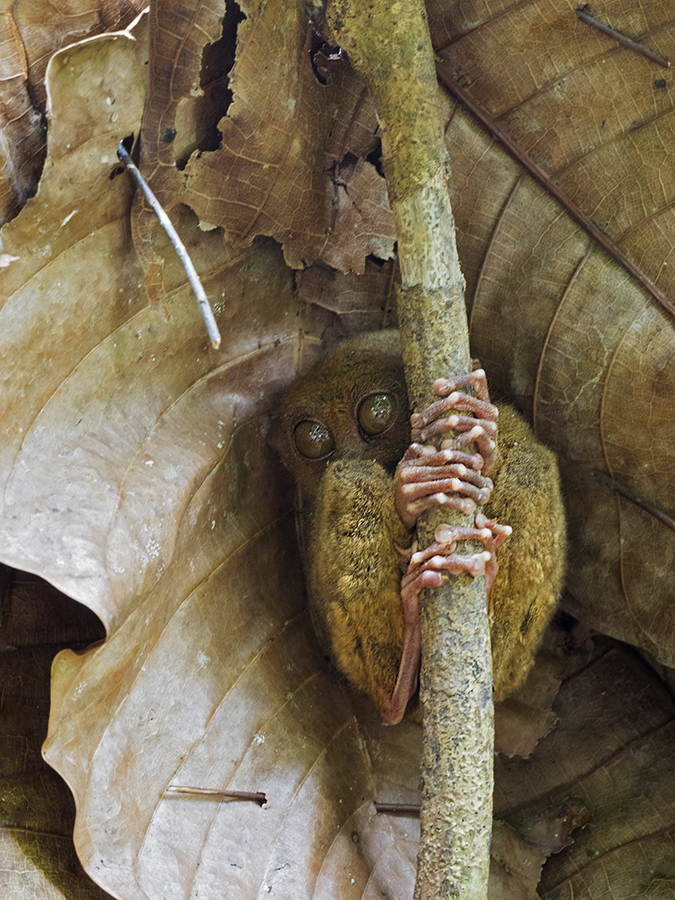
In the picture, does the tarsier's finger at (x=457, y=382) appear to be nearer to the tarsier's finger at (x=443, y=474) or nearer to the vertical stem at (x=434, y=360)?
the vertical stem at (x=434, y=360)

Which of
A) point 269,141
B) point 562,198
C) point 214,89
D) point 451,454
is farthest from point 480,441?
point 214,89

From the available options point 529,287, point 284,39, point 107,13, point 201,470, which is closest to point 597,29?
point 529,287

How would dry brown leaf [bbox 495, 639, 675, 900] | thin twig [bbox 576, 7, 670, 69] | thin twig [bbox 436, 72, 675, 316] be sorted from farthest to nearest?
dry brown leaf [bbox 495, 639, 675, 900] < thin twig [bbox 436, 72, 675, 316] < thin twig [bbox 576, 7, 670, 69]

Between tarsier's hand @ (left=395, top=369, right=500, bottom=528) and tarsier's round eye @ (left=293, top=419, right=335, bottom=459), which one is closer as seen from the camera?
tarsier's hand @ (left=395, top=369, right=500, bottom=528)

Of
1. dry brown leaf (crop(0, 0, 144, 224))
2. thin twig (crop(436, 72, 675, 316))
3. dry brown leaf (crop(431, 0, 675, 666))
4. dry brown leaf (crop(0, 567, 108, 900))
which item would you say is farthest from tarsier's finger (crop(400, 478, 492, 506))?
dry brown leaf (crop(0, 0, 144, 224))

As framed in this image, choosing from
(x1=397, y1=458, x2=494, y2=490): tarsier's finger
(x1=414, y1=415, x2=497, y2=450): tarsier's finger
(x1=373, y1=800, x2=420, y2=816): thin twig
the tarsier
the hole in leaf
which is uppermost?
the hole in leaf

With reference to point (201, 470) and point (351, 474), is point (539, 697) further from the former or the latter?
point (201, 470)

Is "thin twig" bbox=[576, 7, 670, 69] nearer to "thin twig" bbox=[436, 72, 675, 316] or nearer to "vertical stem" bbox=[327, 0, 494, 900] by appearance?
"thin twig" bbox=[436, 72, 675, 316]
